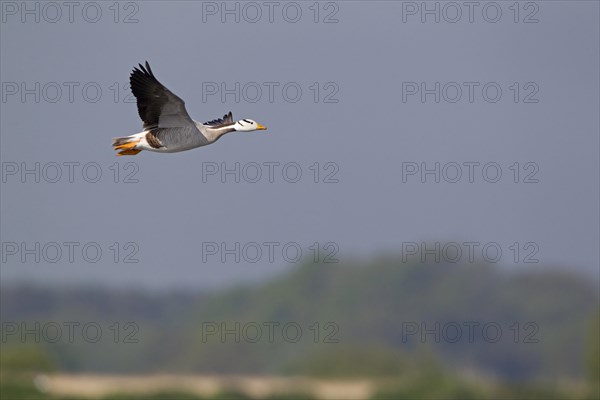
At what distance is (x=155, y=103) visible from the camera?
17375 mm

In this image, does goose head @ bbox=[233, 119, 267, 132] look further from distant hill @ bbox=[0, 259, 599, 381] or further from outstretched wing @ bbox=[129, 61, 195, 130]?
distant hill @ bbox=[0, 259, 599, 381]

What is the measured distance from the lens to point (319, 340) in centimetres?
5916

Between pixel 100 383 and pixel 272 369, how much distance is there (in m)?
10.1

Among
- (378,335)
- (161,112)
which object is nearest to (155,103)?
(161,112)

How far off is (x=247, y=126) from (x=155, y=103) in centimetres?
134

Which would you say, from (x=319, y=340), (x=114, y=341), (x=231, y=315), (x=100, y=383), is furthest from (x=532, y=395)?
(x=231, y=315)

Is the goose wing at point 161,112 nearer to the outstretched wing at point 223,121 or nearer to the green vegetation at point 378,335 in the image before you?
the outstretched wing at point 223,121

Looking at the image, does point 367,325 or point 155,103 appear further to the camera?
point 367,325

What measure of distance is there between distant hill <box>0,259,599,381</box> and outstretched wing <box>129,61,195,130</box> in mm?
28837

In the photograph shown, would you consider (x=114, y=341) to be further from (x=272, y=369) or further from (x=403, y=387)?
(x=403, y=387)

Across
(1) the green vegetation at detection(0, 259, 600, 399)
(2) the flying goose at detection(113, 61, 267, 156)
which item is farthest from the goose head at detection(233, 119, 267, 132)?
(1) the green vegetation at detection(0, 259, 600, 399)

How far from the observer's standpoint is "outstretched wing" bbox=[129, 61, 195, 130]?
17.2 meters

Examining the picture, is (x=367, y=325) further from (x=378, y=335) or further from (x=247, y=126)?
(x=247, y=126)

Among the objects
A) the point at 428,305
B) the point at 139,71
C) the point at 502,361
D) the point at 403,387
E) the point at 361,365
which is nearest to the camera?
the point at 139,71
